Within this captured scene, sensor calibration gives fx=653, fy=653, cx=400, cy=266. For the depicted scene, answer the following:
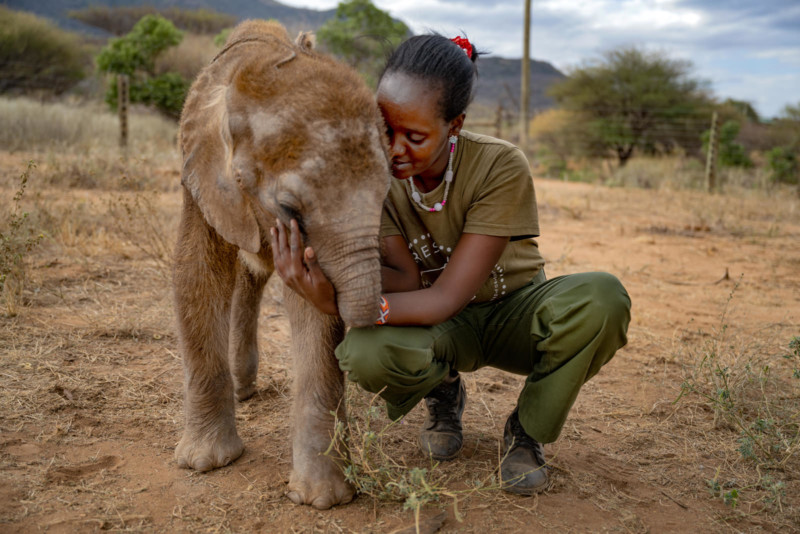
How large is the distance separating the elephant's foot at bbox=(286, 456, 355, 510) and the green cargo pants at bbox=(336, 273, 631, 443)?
354 millimetres

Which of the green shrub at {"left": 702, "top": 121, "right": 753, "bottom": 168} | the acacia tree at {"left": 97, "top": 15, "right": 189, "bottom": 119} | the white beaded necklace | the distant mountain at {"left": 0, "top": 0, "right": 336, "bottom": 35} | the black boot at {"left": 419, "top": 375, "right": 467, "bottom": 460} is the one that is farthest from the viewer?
the distant mountain at {"left": 0, "top": 0, "right": 336, "bottom": 35}

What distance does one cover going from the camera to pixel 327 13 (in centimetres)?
5319

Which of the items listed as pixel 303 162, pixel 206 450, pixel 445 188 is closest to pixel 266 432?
pixel 206 450

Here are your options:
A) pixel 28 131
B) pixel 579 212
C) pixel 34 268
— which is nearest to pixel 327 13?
pixel 28 131

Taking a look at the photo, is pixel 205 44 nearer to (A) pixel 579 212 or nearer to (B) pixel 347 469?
(A) pixel 579 212

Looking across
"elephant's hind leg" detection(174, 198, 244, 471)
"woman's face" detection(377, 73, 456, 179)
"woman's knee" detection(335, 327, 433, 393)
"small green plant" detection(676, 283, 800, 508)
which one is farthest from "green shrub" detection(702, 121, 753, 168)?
"elephant's hind leg" detection(174, 198, 244, 471)

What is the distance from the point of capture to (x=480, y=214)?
8.88ft

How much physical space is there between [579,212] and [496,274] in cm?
797

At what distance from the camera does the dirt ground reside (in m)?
2.52

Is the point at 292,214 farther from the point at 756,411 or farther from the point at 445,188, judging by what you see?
the point at 756,411

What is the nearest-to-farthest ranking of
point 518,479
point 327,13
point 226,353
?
point 518,479 → point 226,353 → point 327,13

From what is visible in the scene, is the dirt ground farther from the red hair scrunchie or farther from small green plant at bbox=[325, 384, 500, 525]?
the red hair scrunchie

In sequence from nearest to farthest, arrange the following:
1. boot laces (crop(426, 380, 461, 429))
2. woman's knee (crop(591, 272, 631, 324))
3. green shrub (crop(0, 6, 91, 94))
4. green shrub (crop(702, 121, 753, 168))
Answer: woman's knee (crop(591, 272, 631, 324)), boot laces (crop(426, 380, 461, 429)), green shrub (crop(702, 121, 753, 168)), green shrub (crop(0, 6, 91, 94))

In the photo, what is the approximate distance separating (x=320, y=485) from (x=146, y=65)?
2004cm
